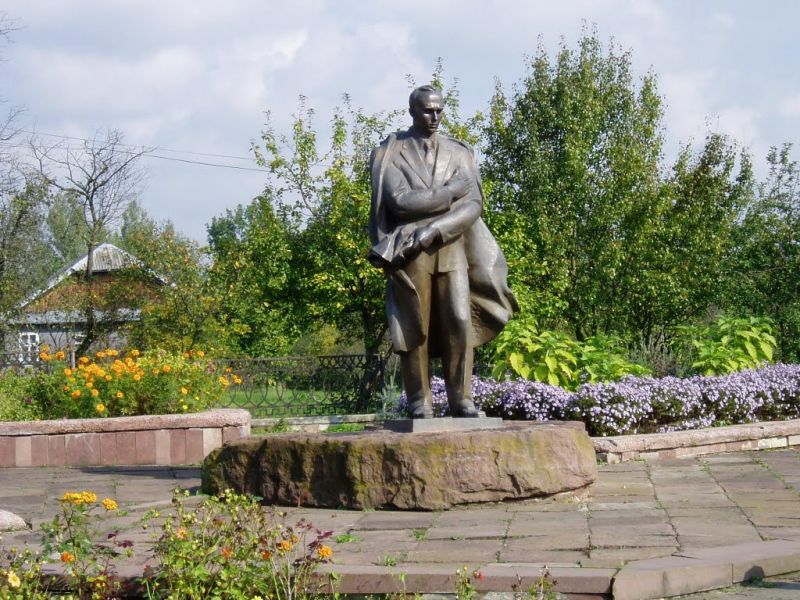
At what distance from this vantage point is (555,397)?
32.8 feet

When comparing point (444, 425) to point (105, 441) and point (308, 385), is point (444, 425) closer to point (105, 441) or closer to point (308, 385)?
point (105, 441)

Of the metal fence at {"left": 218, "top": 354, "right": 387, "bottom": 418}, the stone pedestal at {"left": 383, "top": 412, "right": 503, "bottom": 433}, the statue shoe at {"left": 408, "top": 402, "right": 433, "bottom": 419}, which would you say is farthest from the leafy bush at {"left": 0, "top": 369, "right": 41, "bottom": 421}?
the statue shoe at {"left": 408, "top": 402, "right": 433, "bottom": 419}

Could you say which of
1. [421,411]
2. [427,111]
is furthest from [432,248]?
[421,411]

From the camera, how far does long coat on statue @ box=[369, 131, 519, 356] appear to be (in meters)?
6.98

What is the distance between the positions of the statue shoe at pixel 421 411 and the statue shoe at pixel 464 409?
22 centimetres

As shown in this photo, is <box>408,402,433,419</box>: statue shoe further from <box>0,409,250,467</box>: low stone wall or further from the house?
the house

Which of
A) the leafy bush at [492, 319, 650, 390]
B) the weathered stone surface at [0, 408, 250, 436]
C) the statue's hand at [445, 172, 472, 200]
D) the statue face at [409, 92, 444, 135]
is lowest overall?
the weathered stone surface at [0, 408, 250, 436]

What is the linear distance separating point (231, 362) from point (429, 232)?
26.0 feet

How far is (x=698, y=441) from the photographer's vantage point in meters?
9.89

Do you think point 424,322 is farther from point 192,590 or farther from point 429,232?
point 192,590

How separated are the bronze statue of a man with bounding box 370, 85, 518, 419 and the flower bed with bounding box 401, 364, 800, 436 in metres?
2.92

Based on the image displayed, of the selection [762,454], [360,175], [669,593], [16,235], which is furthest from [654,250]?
[669,593]

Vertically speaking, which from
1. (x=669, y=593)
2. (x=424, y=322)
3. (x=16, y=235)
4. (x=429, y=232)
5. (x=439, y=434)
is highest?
(x=16, y=235)

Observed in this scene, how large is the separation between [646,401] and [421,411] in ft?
12.2
